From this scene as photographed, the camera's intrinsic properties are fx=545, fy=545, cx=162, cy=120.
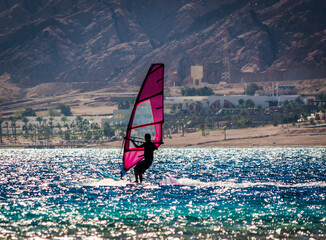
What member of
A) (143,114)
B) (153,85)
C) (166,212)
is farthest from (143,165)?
(166,212)

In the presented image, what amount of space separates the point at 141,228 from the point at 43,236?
11.9 feet

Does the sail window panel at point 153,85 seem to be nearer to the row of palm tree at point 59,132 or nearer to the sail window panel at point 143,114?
the sail window panel at point 143,114

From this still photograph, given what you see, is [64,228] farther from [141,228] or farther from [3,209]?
[3,209]

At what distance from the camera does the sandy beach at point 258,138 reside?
136 metres

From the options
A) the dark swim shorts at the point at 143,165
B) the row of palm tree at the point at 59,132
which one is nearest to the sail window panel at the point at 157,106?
the dark swim shorts at the point at 143,165

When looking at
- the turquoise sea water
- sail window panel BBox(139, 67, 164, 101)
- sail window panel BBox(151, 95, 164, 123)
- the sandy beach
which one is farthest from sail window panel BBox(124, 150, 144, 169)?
the sandy beach

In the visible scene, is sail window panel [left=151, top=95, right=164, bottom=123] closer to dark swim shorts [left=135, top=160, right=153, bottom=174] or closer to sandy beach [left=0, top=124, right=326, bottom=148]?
dark swim shorts [left=135, top=160, right=153, bottom=174]

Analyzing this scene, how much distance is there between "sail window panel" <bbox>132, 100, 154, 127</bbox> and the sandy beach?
361 ft

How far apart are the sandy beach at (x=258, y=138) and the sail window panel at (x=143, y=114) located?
361ft

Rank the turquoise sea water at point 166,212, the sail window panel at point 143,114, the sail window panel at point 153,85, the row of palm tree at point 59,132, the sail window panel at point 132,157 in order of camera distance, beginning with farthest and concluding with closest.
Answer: the row of palm tree at point 59,132
the sail window panel at point 132,157
the sail window panel at point 143,114
the sail window panel at point 153,85
the turquoise sea water at point 166,212

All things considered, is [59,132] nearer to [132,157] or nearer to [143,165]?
[143,165]

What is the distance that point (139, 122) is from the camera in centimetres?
2614

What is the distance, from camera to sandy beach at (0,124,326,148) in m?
136

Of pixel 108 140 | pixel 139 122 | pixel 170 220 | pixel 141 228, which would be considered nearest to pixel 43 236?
pixel 141 228
